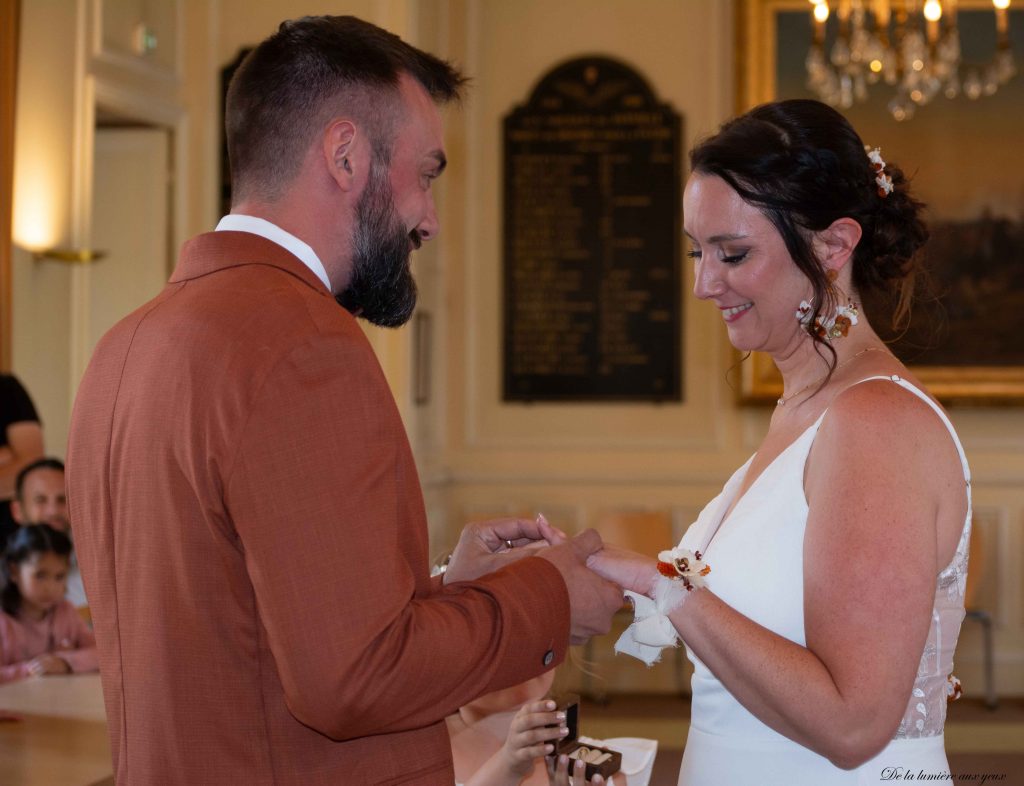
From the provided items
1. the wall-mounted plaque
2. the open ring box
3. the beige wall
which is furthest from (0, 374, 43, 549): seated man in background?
the open ring box

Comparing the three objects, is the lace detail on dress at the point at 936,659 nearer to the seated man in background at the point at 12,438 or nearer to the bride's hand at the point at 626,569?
the bride's hand at the point at 626,569

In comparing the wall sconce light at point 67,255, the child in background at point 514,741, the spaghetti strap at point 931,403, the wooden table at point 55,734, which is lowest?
the wooden table at point 55,734

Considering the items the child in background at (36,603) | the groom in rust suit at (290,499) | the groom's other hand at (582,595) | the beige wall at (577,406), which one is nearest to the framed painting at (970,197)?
Answer: the beige wall at (577,406)

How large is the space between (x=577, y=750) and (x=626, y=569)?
533 millimetres

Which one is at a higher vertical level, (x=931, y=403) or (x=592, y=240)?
(x=592, y=240)

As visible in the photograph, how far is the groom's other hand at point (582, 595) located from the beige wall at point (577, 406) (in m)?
4.98

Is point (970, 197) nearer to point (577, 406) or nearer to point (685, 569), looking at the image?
point (577, 406)

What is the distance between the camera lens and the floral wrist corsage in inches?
73.0

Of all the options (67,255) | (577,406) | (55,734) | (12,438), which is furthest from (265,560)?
(577,406)

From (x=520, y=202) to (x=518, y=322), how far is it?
703mm

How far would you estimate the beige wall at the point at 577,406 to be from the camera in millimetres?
6762

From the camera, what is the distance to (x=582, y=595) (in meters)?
1.67

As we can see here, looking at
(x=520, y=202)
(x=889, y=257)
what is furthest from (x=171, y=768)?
(x=520, y=202)

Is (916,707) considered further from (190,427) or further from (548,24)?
(548,24)
